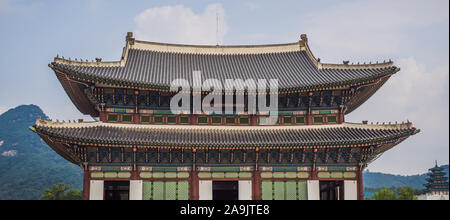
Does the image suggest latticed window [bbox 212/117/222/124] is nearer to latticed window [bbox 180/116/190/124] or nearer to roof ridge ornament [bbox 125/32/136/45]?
latticed window [bbox 180/116/190/124]

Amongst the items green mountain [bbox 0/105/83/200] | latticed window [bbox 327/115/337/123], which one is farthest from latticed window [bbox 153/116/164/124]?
green mountain [bbox 0/105/83/200]

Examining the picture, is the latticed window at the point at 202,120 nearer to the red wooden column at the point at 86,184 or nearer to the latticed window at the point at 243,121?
the latticed window at the point at 243,121

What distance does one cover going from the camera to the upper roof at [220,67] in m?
27.9

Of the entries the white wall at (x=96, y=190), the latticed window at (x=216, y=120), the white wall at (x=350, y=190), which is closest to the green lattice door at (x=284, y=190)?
the white wall at (x=350, y=190)

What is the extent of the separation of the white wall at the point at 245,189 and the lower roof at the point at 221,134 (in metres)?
2.93

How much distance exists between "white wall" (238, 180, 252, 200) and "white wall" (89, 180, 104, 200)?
8879mm

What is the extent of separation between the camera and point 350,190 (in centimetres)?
2845

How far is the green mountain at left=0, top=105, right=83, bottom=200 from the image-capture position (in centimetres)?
10669

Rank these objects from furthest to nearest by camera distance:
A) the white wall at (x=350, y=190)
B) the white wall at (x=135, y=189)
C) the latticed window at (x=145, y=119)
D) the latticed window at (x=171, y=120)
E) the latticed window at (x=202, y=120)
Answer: the latticed window at (x=202, y=120), the latticed window at (x=171, y=120), the latticed window at (x=145, y=119), the white wall at (x=350, y=190), the white wall at (x=135, y=189)

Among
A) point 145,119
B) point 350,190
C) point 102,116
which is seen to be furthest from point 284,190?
point 102,116
